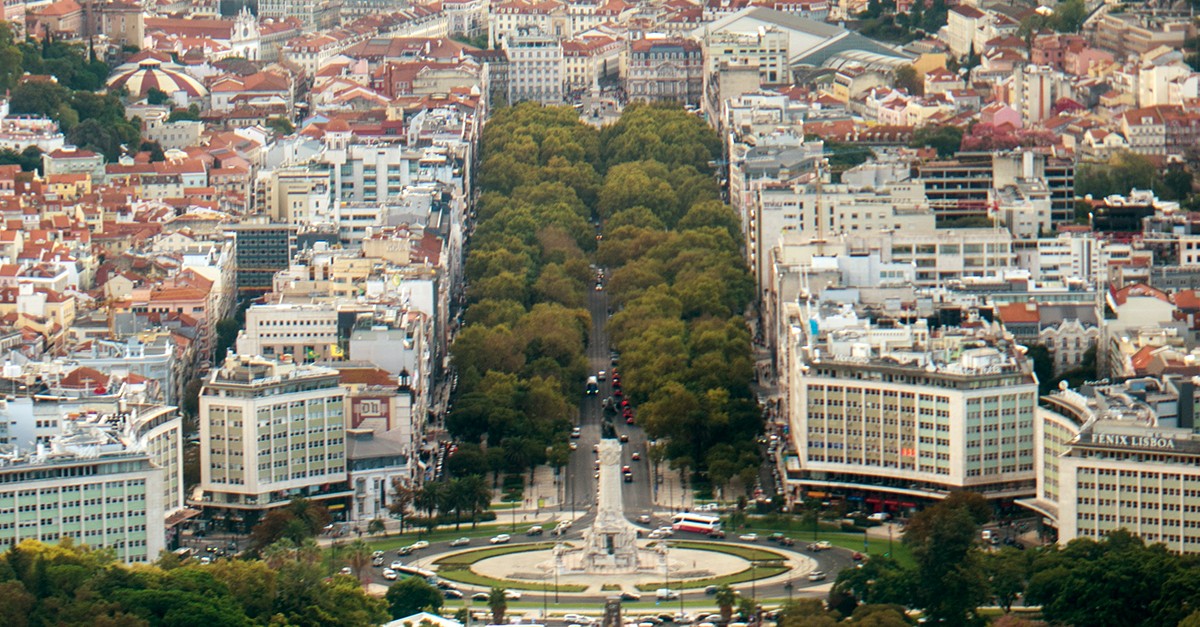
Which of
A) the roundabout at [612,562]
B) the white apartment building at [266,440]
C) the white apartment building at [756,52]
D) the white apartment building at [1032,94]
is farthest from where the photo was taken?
the white apartment building at [756,52]

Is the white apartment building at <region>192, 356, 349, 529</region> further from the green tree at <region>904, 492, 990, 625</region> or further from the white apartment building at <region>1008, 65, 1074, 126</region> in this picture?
the white apartment building at <region>1008, 65, 1074, 126</region>

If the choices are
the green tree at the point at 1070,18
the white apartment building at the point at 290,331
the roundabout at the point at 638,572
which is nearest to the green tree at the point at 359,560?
the roundabout at the point at 638,572

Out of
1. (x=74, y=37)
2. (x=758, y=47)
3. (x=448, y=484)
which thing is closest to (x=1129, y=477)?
(x=448, y=484)

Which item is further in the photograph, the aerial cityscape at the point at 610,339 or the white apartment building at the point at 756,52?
the white apartment building at the point at 756,52

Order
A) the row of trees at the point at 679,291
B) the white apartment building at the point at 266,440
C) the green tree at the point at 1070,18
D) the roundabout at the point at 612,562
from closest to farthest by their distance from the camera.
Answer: the roundabout at the point at 612,562, the white apartment building at the point at 266,440, the row of trees at the point at 679,291, the green tree at the point at 1070,18

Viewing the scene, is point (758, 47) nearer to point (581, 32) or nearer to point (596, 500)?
point (581, 32)

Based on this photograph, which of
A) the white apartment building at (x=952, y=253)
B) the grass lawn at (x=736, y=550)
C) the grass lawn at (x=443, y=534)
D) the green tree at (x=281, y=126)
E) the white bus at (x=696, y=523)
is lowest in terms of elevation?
the grass lawn at (x=736, y=550)

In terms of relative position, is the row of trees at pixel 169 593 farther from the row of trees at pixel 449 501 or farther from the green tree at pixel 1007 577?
the green tree at pixel 1007 577
